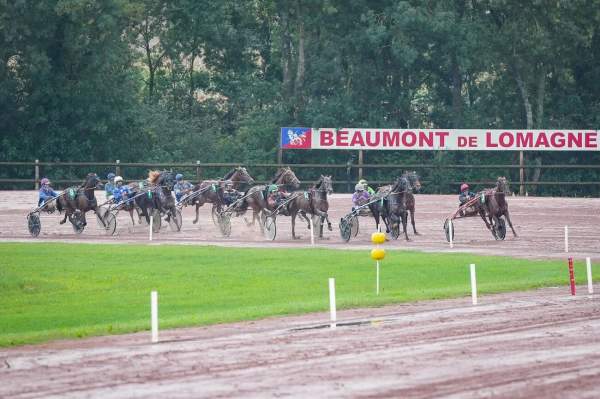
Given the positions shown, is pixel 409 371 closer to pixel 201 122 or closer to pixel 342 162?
pixel 342 162

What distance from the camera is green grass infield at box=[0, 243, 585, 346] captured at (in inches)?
835

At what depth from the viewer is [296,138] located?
5734 centimetres

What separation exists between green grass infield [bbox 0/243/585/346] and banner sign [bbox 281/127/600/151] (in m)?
22.1

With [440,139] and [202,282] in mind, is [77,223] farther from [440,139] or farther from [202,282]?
[440,139]

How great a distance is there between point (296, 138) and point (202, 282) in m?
31.1

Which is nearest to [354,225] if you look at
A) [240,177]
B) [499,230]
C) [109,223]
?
[499,230]

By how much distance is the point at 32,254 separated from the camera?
108ft

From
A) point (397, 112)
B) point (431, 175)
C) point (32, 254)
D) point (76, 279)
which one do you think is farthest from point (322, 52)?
point (76, 279)

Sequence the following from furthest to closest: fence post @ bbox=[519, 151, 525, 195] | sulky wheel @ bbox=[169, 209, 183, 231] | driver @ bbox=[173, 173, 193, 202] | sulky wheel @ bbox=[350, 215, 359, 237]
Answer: fence post @ bbox=[519, 151, 525, 195] < driver @ bbox=[173, 173, 193, 202] < sulky wheel @ bbox=[169, 209, 183, 231] < sulky wheel @ bbox=[350, 215, 359, 237]

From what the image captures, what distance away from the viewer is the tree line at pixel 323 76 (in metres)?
56.8

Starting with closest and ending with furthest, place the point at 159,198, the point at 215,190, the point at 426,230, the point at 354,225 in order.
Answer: the point at 354,225
the point at 159,198
the point at 426,230
the point at 215,190

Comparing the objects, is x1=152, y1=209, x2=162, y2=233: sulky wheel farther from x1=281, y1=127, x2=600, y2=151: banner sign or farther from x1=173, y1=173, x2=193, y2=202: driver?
x1=281, y1=127, x2=600, y2=151: banner sign

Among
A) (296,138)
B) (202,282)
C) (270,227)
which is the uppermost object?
(296,138)

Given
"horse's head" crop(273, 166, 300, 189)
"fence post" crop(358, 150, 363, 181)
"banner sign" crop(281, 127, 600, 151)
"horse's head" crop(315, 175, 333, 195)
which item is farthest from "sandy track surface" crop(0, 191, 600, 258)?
"banner sign" crop(281, 127, 600, 151)
